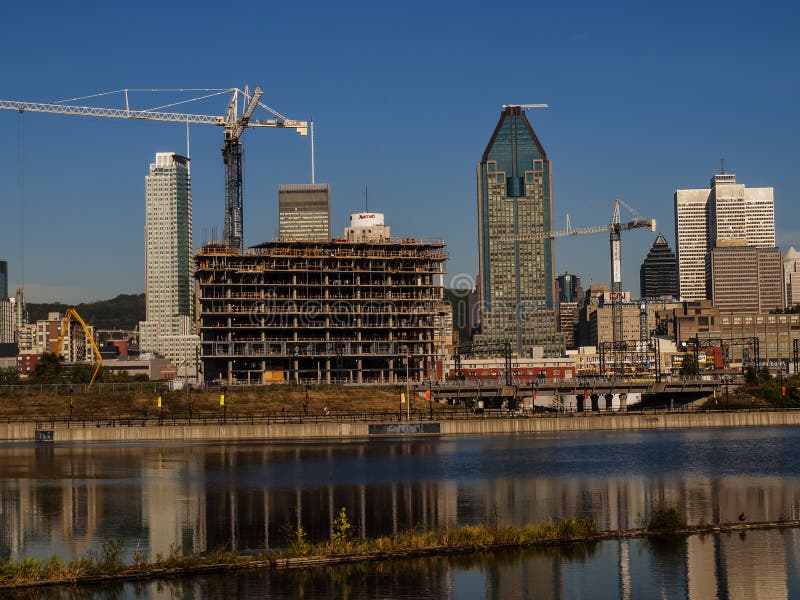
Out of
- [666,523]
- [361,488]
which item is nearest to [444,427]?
[361,488]

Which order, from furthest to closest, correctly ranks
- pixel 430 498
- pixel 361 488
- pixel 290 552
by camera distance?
pixel 361 488 → pixel 430 498 → pixel 290 552

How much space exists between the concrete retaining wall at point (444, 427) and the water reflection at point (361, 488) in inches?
301

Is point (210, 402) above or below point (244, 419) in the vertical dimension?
above

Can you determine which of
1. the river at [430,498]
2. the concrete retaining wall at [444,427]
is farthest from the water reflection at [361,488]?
the concrete retaining wall at [444,427]

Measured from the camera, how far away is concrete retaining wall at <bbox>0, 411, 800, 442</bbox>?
13050 centimetres

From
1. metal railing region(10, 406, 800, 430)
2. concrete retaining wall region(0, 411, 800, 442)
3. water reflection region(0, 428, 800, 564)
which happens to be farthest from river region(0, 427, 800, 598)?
metal railing region(10, 406, 800, 430)

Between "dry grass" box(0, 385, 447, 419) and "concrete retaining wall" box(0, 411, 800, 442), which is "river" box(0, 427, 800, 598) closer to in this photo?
"concrete retaining wall" box(0, 411, 800, 442)

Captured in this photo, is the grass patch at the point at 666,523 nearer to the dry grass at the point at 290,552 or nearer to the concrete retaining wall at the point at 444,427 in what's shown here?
the dry grass at the point at 290,552

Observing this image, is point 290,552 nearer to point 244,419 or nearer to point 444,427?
point 444,427

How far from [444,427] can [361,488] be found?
5638 cm

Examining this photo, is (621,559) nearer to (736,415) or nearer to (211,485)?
(211,485)

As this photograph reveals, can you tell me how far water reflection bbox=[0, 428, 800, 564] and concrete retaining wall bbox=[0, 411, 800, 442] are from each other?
7.65 metres

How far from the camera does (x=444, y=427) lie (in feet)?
456

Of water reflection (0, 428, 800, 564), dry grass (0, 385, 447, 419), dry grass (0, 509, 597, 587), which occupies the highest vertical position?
dry grass (0, 385, 447, 419)
